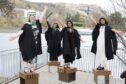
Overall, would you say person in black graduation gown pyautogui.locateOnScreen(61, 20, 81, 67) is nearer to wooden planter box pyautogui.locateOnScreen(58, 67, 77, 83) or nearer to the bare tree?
wooden planter box pyautogui.locateOnScreen(58, 67, 77, 83)

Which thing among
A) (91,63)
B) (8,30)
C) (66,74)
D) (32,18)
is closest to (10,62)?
(8,30)

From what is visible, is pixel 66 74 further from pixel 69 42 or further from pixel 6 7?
pixel 6 7

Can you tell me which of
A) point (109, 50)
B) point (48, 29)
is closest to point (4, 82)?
point (48, 29)

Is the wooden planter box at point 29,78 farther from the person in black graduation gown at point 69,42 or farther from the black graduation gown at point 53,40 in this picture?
the black graduation gown at point 53,40

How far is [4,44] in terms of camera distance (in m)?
6.80

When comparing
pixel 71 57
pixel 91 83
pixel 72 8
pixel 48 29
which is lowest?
pixel 91 83

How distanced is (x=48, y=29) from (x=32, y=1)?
1.42 m

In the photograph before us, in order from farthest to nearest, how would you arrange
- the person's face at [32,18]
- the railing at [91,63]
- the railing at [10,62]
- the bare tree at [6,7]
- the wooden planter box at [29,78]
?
the railing at [91,63] < the bare tree at [6,7] < the railing at [10,62] < the person's face at [32,18] < the wooden planter box at [29,78]

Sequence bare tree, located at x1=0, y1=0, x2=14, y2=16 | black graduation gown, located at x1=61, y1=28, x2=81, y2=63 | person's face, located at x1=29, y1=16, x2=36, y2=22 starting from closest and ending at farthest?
person's face, located at x1=29, y1=16, x2=36, y2=22
black graduation gown, located at x1=61, y1=28, x2=81, y2=63
bare tree, located at x1=0, y1=0, x2=14, y2=16

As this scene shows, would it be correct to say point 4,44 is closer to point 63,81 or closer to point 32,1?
point 32,1

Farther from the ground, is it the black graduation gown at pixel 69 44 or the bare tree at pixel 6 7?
the bare tree at pixel 6 7

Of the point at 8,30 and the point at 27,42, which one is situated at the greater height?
the point at 8,30

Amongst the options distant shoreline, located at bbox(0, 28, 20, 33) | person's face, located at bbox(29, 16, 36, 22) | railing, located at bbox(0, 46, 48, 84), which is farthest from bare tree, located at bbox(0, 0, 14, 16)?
person's face, located at bbox(29, 16, 36, 22)

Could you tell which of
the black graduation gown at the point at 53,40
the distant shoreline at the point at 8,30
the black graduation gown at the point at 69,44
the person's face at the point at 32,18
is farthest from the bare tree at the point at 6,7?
the black graduation gown at the point at 69,44
